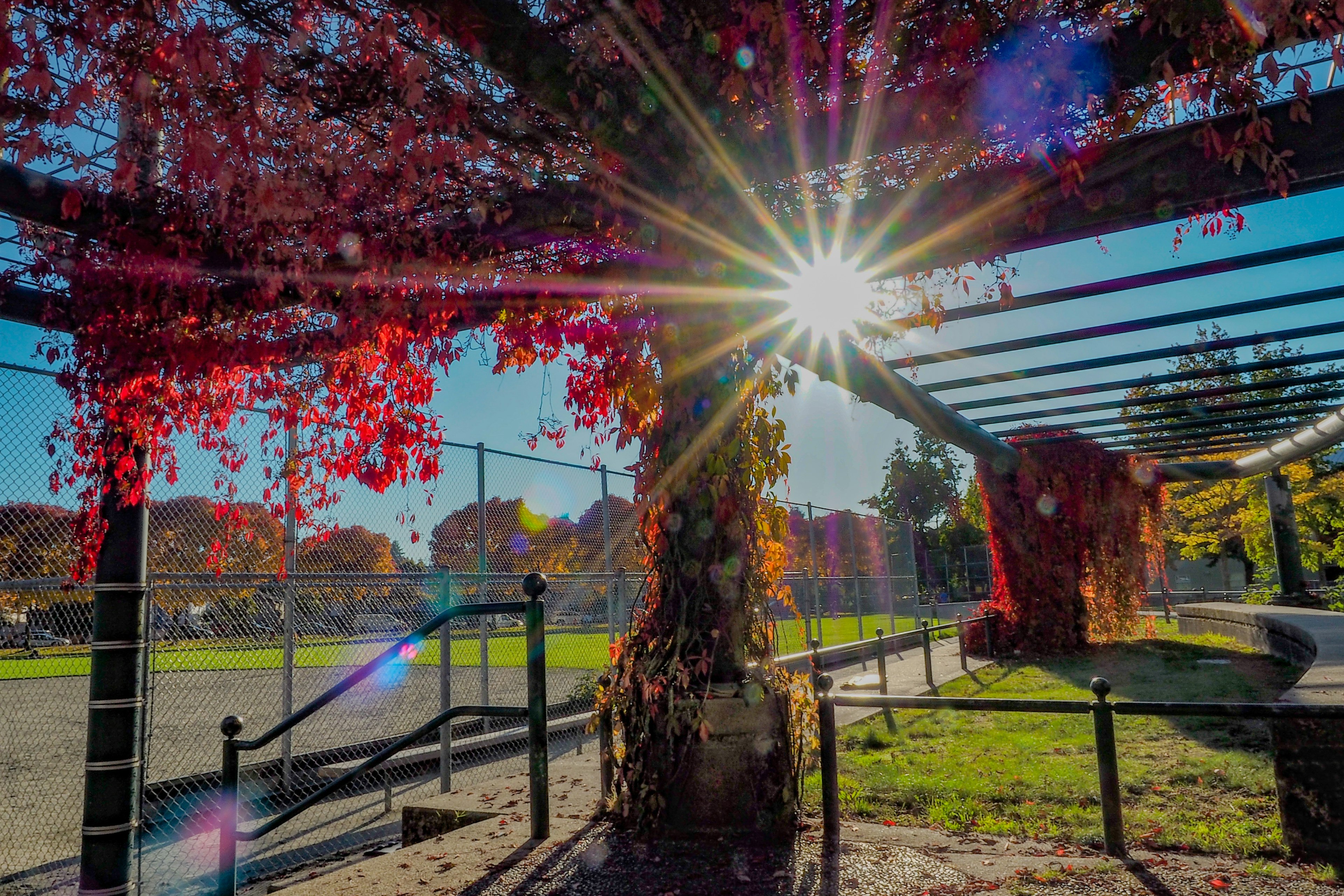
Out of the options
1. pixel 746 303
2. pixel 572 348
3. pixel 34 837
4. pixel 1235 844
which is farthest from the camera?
pixel 34 837

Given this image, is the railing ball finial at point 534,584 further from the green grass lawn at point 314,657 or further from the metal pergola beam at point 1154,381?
the metal pergola beam at point 1154,381

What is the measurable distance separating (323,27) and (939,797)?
5.34 m

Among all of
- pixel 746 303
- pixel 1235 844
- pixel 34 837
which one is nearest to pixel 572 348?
pixel 746 303

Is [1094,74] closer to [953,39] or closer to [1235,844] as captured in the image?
[953,39]

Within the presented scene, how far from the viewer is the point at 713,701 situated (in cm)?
420

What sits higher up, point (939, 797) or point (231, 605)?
point (231, 605)

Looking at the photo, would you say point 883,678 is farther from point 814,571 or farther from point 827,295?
point 814,571

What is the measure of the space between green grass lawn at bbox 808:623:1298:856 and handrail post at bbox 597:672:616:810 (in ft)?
4.07

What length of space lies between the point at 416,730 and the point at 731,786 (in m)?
1.48

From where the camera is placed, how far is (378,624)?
8.05m

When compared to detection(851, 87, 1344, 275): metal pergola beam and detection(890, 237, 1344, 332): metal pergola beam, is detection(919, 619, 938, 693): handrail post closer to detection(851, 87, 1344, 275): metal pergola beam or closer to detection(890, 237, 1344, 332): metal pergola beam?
detection(890, 237, 1344, 332): metal pergola beam

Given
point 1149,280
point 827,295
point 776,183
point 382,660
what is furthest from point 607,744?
point 1149,280

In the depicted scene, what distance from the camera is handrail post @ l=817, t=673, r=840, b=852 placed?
4.18 metres

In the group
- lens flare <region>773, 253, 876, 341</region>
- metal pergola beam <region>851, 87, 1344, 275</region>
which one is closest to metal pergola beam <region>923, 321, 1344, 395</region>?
lens flare <region>773, 253, 876, 341</region>
